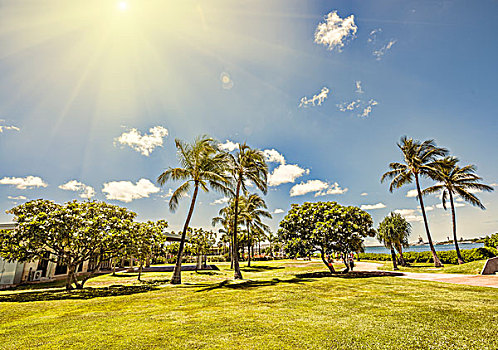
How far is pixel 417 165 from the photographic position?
2448 cm

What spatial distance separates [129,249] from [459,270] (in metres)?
25.8

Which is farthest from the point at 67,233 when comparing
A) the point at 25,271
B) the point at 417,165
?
the point at 417,165

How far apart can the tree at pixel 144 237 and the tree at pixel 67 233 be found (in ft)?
2.14

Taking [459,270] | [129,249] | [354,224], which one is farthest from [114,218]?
[459,270]

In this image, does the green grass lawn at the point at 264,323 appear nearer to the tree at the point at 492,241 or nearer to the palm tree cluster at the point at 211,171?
the palm tree cluster at the point at 211,171

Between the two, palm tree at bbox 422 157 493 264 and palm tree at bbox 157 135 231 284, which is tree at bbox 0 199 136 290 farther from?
palm tree at bbox 422 157 493 264

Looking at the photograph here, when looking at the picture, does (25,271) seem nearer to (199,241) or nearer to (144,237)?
(144,237)

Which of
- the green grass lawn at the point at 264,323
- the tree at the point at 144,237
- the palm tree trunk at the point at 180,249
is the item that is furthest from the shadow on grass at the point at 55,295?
the palm tree trunk at the point at 180,249

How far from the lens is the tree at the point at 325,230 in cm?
1978

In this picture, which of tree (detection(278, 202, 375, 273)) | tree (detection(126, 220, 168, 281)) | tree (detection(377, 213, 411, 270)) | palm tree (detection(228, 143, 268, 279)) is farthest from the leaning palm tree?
tree (detection(126, 220, 168, 281))

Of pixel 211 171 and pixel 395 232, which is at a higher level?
pixel 211 171

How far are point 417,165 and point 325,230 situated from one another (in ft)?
45.8

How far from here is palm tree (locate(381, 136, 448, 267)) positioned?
78.8 feet

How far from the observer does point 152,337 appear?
5395mm
